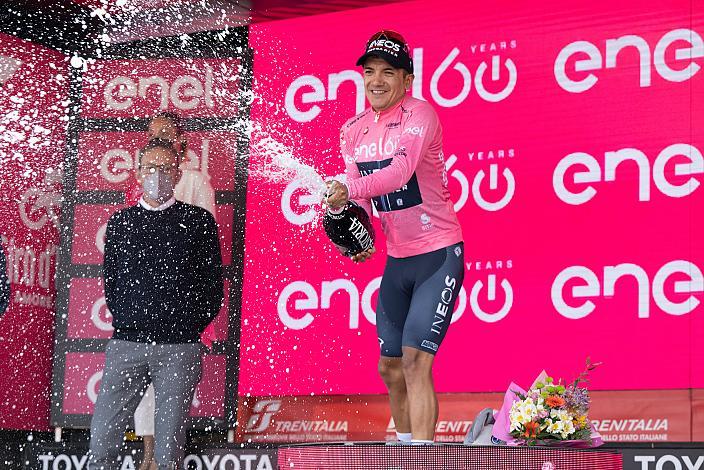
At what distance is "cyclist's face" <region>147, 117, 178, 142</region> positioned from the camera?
26.7 ft

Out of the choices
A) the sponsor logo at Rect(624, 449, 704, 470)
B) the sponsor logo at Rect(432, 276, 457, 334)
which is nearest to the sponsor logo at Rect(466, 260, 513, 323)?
the sponsor logo at Rect(624, 449, 704, 470)

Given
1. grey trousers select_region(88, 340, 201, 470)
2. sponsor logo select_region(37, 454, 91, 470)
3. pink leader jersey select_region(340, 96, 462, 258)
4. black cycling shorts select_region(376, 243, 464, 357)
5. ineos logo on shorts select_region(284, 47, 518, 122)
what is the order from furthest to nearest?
sponsor logo select_region(37, 454, 91, 470) → ineos logo on shorts select_region(284, 47, 518, 122) → grey trousers select_region(88, 340, 201, 470) → pink leader jersey select_region(340, 96, 462, 258) → black cycling shorts select_region(376, 243, 464, 357)

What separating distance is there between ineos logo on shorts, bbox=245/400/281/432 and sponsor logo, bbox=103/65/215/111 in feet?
6.61

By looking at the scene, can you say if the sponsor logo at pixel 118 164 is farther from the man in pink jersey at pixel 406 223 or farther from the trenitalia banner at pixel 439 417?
the man in pink jersey at pixel 406 223

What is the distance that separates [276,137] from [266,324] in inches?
48.1

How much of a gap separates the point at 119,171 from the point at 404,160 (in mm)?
3767

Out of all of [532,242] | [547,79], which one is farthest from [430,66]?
[532,242]

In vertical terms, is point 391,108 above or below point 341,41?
below

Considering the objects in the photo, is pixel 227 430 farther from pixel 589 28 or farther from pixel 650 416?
pixel 589 28

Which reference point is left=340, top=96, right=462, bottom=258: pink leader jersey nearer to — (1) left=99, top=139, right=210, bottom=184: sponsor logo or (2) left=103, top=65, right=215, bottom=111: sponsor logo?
(2) left=103, top=65, right=215, bottom=111: sponsor logo

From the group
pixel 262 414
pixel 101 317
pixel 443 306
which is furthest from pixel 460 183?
pixel 101 317

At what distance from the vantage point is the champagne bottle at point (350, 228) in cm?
513

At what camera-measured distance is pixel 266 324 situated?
793 centimetres

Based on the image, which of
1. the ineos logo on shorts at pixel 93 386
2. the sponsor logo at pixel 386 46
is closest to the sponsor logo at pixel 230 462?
the ineos logo on shorts at pixel 93 386
